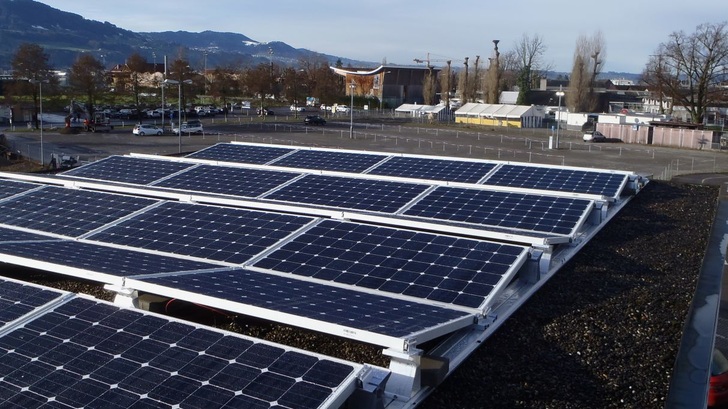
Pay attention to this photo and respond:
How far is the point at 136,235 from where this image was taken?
15.3 m

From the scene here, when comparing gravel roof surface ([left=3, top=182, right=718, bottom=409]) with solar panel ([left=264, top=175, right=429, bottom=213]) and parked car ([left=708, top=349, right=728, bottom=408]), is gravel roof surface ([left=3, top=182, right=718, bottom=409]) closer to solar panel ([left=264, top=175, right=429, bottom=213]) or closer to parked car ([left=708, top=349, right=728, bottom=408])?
parked car ([left=708, top=349, right=728, bottom=408])

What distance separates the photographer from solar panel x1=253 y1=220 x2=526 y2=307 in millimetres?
11734

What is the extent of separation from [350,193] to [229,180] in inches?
196

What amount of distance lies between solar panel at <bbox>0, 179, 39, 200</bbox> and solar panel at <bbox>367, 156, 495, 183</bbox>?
1173cm

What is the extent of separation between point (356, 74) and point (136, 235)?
116344 mm

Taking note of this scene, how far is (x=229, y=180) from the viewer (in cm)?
2334

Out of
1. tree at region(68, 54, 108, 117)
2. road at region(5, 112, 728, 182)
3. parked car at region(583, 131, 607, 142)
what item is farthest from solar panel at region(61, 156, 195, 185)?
parked car at region(583, 131, 607, 142)

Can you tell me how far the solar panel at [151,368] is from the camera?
7227 mm

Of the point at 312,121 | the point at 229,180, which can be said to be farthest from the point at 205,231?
the point at 312,121

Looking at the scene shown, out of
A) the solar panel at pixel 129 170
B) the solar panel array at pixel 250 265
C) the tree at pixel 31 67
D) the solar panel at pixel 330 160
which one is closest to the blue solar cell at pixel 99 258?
the solar panel array at pixel 250 265

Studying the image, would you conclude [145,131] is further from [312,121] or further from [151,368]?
[151,368]

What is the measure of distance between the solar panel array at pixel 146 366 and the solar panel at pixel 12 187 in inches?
461

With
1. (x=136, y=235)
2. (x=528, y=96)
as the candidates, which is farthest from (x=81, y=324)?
(x=528, y=96)

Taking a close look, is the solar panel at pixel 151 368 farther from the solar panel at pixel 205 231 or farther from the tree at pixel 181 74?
the tree at pixel 181 74
